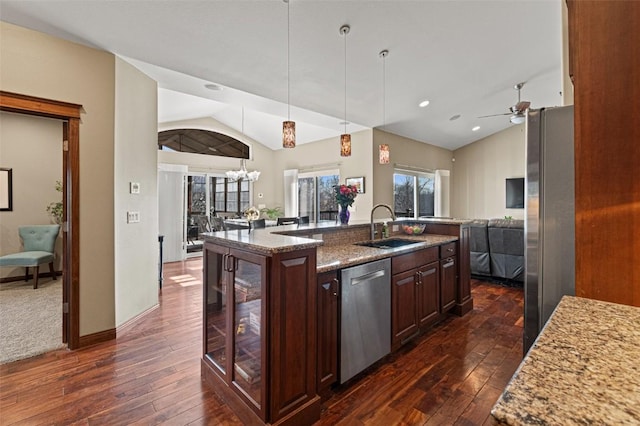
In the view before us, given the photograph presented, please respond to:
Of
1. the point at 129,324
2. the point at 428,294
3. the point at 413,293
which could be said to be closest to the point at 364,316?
the point at 413,293

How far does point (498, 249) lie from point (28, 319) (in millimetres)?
6185

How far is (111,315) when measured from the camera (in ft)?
9.43

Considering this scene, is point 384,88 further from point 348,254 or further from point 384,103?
point 348,254

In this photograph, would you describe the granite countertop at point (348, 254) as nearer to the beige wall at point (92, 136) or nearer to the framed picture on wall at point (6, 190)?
the beige wall at point (92, 136)

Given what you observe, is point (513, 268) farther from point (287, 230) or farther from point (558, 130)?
point (287, 230)

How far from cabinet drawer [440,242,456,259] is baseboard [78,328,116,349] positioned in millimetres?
3376

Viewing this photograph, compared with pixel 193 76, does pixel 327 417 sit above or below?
below

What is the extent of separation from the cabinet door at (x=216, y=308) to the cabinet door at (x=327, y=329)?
585 mm

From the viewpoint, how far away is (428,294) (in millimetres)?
2902

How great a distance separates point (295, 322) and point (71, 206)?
2.40m

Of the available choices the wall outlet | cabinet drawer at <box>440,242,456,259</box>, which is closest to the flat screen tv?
cabinet drawer at <box>440,242,456,259</box>

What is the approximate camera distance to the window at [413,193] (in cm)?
668

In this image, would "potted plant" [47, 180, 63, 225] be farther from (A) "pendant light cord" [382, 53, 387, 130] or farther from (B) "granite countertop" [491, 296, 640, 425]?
(B) "granite countertop" [491, 296, 640, 425]

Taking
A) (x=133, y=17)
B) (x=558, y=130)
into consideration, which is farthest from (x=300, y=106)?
(x=558, y=130)
